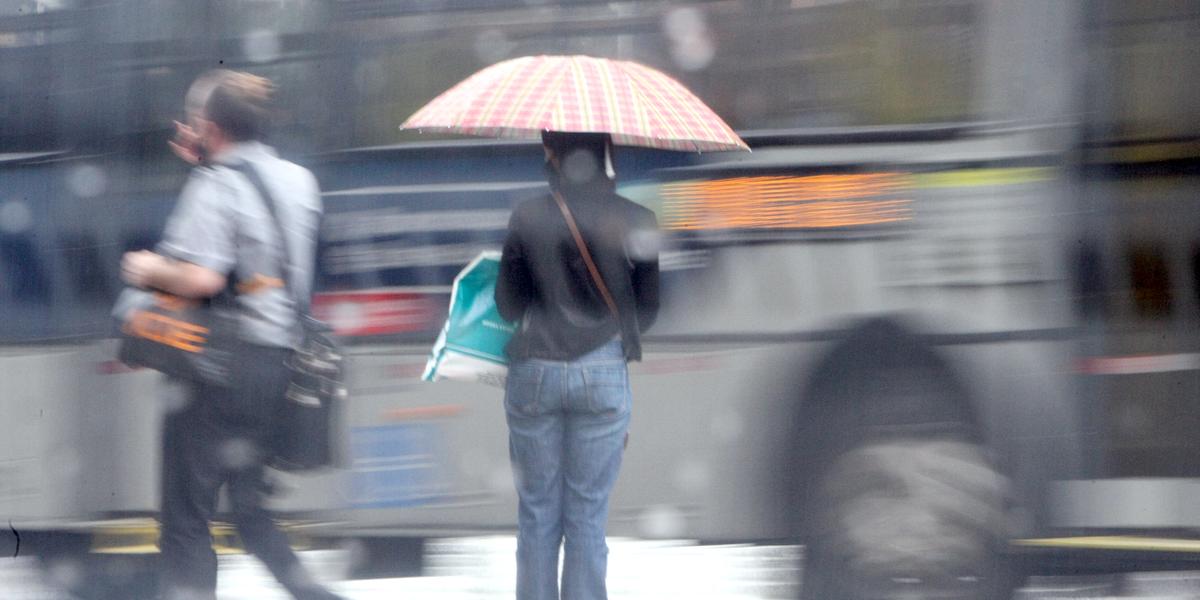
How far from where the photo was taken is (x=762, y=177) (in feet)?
15.9

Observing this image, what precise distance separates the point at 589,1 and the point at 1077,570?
252 cm

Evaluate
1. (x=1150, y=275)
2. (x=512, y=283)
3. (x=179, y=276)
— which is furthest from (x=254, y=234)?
(x=1150, y=275)

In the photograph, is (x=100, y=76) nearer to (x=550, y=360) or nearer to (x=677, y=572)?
(x=550, y=360)

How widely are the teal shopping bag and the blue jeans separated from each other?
8 centimetres

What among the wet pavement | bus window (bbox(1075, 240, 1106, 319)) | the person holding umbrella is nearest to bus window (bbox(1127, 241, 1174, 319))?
bus window (bbox(1075, 240, 1106, 319))

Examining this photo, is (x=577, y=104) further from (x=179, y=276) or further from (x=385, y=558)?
(x=385, y=558)

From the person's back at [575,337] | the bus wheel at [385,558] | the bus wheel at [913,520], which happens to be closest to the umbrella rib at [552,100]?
the person's back at [575,337]

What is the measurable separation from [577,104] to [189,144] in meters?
1.69

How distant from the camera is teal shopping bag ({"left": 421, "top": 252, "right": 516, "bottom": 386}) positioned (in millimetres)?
3990

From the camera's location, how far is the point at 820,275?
4.75m

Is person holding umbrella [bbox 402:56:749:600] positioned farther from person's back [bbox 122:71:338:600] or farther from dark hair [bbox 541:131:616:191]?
person's back [bbox 122:71:338:600]

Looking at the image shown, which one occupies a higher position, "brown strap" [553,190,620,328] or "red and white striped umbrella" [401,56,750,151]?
"red and white striped umbrella" [401,56,750,151]

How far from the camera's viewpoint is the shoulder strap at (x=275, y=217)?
4.07 m

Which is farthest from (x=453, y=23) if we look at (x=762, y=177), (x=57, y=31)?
(x=57, y=31)
